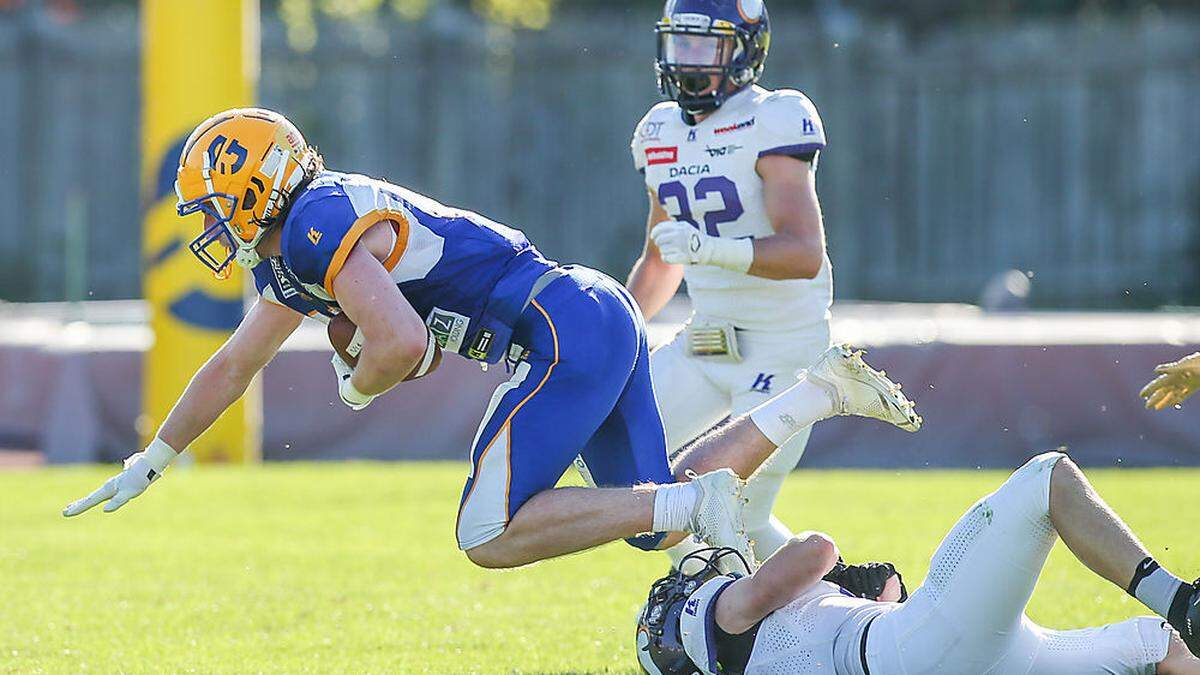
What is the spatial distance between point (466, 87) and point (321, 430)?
7021 mm

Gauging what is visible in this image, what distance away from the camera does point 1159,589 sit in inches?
151

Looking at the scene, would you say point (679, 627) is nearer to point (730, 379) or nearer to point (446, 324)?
point (446, 324)

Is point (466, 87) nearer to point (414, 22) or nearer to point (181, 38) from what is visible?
point (414, 22)

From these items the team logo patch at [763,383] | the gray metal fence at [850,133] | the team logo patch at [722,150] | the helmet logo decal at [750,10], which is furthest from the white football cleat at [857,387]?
the gray metal fence at [850,133]

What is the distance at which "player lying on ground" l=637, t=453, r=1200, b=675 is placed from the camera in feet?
12.8

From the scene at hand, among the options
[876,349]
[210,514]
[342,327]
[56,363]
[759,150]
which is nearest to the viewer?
[342,327]

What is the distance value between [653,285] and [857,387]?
108cm

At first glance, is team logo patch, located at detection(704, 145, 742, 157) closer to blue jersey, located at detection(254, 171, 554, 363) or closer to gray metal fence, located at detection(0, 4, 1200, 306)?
blue jersey, located at detection(254, 171, 554, 363)

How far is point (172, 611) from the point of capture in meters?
5.90

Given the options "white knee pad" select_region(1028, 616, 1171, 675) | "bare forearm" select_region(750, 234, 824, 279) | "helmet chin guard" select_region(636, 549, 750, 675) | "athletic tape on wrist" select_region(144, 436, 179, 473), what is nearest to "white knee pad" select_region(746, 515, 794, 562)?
"bare forearm" select_region(750, 234, 824, 279)

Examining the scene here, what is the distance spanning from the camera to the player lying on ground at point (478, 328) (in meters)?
4.44

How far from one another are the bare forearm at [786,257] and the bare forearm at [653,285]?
62 cm

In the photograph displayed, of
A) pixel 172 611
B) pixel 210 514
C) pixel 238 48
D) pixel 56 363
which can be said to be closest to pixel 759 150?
pixel 172 611

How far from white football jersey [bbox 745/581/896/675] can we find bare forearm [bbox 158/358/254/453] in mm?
1717
